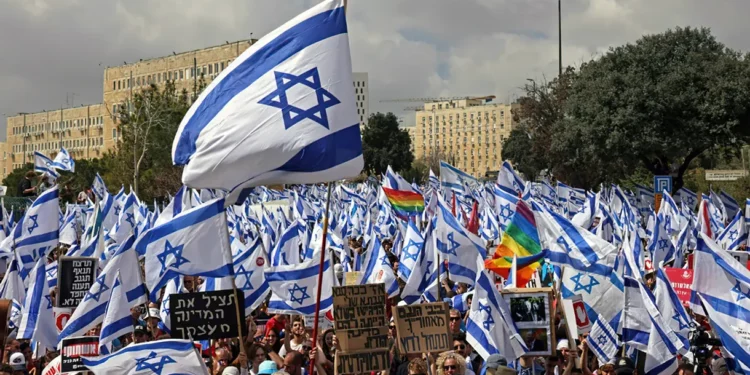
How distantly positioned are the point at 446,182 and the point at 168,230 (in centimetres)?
1874

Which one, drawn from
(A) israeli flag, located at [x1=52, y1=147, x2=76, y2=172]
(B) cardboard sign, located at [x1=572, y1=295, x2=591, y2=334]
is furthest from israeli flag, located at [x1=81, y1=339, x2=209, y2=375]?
(A) israeli flag, located at [x1=52, y1=147, x2=76, y2=172]

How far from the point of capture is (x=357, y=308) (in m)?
9.39

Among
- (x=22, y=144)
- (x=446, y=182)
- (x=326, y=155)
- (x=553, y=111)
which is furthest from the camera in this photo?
(x=22, y=144)

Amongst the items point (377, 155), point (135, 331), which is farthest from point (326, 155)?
point (377, 155)

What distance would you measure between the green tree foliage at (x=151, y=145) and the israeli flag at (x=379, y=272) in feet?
130

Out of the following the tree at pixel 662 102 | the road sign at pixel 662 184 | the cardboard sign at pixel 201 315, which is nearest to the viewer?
the cardboard sign at pixel 201 315

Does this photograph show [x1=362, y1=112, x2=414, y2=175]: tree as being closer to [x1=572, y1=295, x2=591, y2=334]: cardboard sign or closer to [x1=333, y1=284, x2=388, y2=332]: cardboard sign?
[x1=572, y1=295, x2=591, y2=334]: cardboard sign

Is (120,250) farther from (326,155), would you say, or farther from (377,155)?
(377,155)

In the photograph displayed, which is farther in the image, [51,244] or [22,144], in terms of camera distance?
[22,144]

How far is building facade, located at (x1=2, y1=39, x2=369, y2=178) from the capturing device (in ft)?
404

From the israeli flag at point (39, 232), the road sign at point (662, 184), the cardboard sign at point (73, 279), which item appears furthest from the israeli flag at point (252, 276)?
the road sign at point (662, 184)

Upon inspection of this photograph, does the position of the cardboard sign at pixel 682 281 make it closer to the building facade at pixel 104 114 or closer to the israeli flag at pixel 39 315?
the israeli flag at pixel 39 315

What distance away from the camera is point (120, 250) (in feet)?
41.4

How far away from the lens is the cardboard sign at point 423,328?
31.2ft
